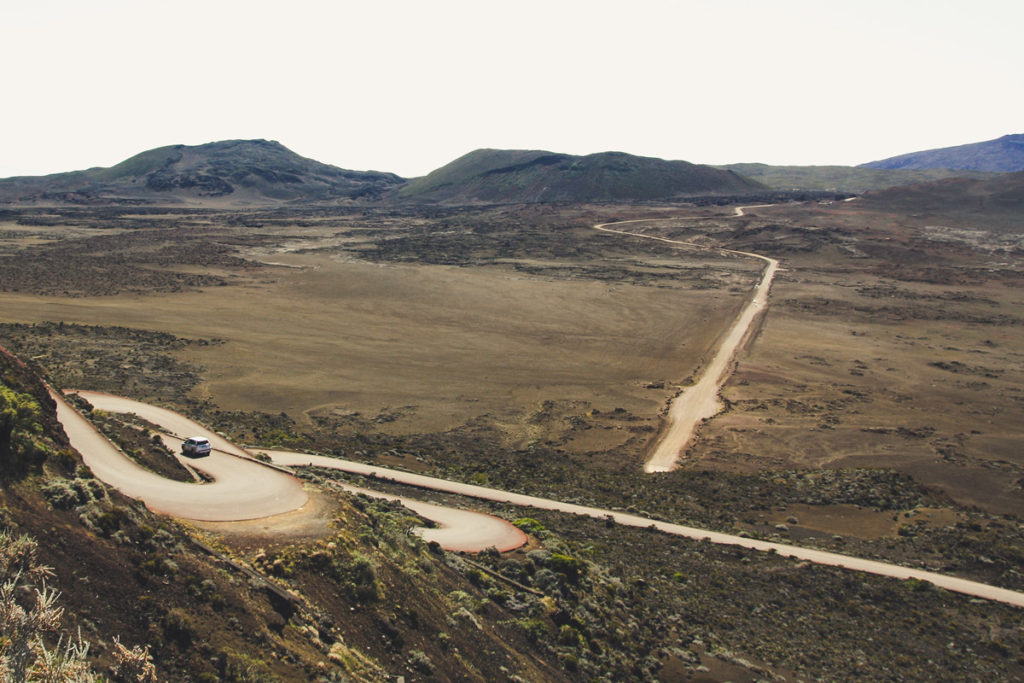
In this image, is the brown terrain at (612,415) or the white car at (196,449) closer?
the brown terrain at (612,415)

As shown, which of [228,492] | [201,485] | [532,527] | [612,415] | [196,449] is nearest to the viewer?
[228,492]

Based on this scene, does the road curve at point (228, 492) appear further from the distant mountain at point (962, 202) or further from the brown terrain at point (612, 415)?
the distant mountain at point (962, 202)

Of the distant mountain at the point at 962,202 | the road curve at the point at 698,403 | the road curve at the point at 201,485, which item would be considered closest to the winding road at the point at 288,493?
the road curve at the point at 201,485

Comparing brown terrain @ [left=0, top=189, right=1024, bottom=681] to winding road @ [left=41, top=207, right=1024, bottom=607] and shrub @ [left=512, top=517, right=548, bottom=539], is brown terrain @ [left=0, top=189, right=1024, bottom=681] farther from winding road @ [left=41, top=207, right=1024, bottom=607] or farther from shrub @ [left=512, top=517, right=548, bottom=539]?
winding road @ [left=41, top=207, right=1024, bottom=607]

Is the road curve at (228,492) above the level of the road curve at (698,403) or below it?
above

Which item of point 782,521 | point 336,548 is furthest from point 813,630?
point 336,548

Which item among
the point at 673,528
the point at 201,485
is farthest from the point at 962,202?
the point at 201,485

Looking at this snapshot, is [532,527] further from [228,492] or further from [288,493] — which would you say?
[228,492]
